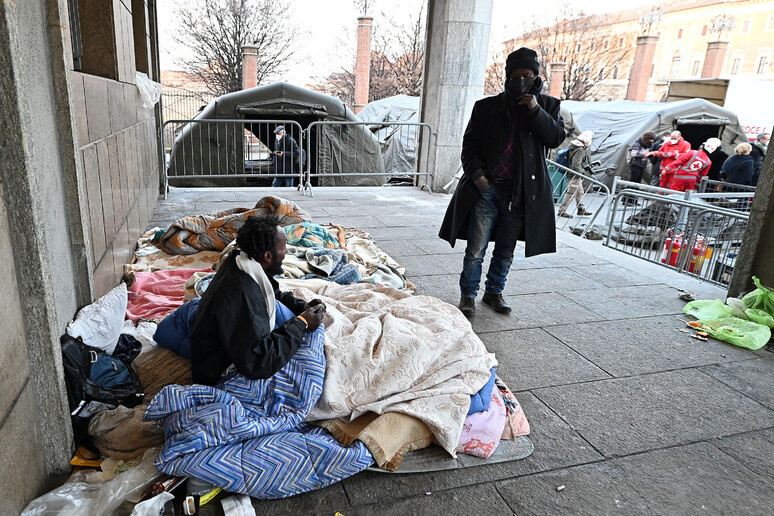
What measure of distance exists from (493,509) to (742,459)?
1309 mm

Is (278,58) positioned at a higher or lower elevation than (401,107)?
higher

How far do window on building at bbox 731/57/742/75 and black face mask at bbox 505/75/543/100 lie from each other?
1818 inches

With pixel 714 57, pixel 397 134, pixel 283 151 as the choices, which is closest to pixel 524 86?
pixel 283 151

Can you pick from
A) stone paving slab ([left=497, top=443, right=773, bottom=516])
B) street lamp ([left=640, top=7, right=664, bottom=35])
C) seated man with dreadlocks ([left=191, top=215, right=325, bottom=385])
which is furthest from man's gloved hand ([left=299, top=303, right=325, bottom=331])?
street lamp ([left=640, top=7, right=664, bottom=35])

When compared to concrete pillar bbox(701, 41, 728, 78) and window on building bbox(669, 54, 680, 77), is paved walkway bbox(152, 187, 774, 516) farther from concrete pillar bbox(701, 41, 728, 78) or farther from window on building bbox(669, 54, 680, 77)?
window on building bbox(669, 54, 680, 77)

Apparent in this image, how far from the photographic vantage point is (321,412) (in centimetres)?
245

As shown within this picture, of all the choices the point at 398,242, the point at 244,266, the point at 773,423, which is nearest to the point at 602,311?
the point at 773,423

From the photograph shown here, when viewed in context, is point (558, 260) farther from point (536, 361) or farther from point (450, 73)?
point (450, 73)

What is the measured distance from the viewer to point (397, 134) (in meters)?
16.6

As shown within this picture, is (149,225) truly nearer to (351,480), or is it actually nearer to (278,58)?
(351,480)

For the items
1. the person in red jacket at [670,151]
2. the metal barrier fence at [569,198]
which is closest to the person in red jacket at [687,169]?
the person in red jacket at [670,151]

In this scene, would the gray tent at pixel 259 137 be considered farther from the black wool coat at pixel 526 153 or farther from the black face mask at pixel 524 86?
the black face mask at pixel 524 86

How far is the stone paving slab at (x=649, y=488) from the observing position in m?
2.21

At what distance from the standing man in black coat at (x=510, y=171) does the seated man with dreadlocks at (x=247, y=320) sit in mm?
1816
